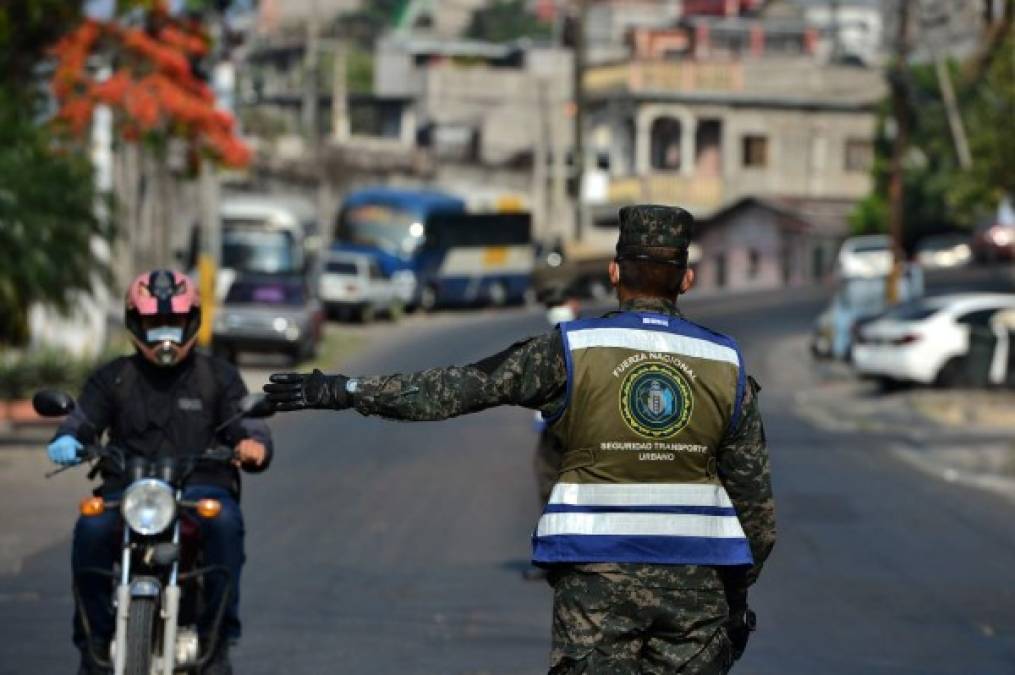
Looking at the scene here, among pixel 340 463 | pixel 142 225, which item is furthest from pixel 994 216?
pixel 340 463

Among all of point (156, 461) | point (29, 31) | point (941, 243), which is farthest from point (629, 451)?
point (941, 243)

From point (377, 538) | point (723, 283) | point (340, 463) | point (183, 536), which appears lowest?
point (723, 283)

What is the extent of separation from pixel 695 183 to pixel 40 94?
170 ft

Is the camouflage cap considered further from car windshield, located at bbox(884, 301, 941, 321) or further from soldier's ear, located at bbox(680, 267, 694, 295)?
car windshield, located at bbox(884, 301, 941, 321)

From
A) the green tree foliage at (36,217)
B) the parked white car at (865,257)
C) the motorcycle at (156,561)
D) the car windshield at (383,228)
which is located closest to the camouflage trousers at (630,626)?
the motorcycle at (156,561)

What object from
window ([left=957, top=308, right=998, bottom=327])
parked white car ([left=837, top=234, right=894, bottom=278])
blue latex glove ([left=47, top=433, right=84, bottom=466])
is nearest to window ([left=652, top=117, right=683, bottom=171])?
parked white car ([left=837, top=234, right=894, bottom=278])

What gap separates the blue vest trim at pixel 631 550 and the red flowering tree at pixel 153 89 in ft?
93.4

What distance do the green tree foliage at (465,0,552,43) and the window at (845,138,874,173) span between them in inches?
1871

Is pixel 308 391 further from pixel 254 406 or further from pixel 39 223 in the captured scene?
pixel 39 223

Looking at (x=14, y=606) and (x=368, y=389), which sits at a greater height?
(x=368, y=389)

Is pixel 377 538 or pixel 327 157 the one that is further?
pixel 327 157

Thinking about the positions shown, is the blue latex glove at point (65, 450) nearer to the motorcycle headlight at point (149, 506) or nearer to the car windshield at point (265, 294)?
the motorcycle headlight at point (149, 506)

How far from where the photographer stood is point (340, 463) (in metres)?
22.5

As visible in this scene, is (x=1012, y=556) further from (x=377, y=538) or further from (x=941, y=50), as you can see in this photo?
(x=941, y=50)
